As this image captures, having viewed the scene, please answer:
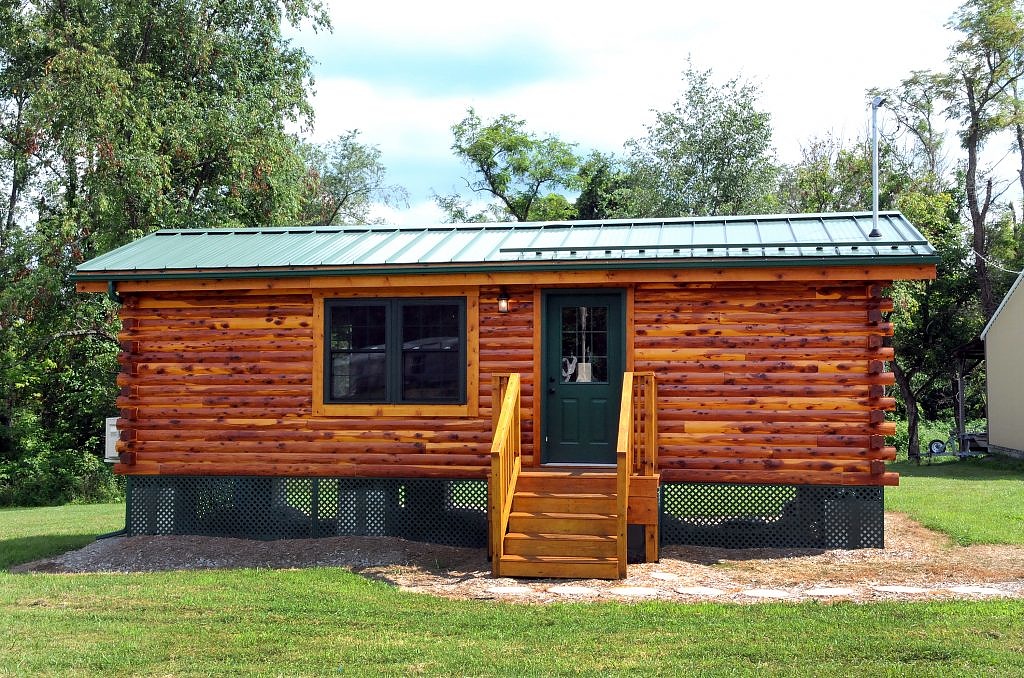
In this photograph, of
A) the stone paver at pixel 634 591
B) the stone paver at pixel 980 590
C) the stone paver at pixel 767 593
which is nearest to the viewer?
the stone paver at pixel 980 590

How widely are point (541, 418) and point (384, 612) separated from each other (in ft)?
12.0

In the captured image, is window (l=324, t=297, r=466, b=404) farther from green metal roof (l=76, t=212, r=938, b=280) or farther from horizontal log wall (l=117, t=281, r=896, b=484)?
green metal roof (l=76, t=212, r=938, b=280)

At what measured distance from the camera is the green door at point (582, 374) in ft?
36.3

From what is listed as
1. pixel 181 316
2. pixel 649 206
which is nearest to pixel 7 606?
pixel 181 316

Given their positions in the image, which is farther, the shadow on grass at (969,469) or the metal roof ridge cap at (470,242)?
the shadow on grass at (969,469)

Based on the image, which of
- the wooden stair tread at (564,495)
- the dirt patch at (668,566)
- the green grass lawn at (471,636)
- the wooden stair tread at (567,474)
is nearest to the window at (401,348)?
the wooden stair tread at (567,474)

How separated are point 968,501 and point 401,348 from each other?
29.5ft

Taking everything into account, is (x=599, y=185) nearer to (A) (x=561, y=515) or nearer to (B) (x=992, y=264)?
(B) (x=992, y=264)

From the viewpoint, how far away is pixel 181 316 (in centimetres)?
1187

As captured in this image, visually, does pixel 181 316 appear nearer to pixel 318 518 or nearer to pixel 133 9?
pixel 318 518

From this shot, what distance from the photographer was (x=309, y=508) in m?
12.0

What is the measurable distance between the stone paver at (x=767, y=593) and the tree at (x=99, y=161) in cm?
1557

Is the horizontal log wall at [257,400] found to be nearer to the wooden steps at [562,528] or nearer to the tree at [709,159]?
the wooden steps at [562,528]

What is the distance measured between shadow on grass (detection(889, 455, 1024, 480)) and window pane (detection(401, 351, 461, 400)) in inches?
542
